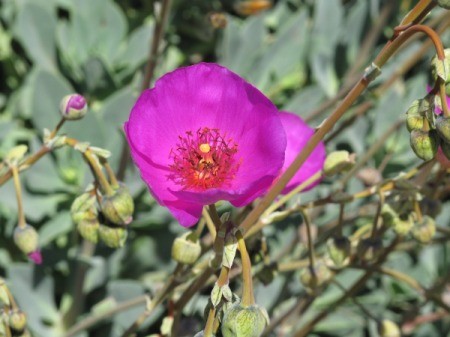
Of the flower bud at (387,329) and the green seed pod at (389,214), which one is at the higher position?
the green seed pod at (389,214)

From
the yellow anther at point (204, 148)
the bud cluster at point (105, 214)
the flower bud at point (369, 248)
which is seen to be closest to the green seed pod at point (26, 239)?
the bud cluster at point (105, 214)

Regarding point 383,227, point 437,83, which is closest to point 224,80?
point 437,83

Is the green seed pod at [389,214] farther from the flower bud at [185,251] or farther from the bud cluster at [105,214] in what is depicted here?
the bud cluster at [105,214]

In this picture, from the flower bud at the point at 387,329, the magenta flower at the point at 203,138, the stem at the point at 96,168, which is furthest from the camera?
the flower bud at the point at 387,329

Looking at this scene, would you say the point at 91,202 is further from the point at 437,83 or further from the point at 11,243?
the point at 11,243

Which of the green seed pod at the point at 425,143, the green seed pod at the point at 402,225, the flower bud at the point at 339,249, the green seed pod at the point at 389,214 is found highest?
the green seed pod at the point at 425,143
